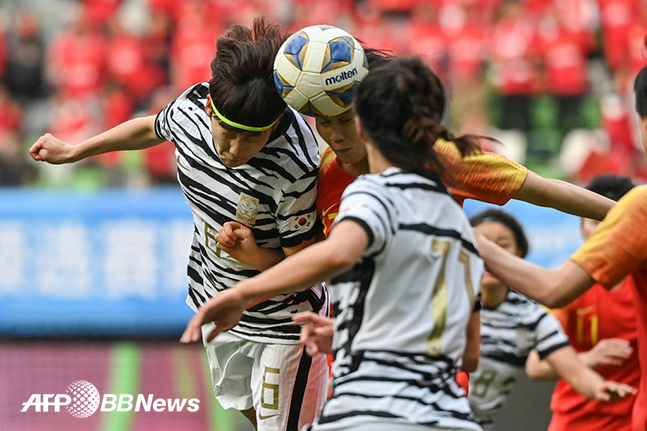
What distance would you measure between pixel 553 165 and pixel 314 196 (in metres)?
8.48

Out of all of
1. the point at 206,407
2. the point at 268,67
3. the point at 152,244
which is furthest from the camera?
the point at 152,244

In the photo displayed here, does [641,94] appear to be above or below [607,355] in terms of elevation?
above

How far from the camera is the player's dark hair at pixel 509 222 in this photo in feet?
17.3

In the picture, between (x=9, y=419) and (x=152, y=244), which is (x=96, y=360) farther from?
(x=9, y=419)

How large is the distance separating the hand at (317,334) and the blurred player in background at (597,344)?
1420 mm

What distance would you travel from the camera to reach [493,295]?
5172 millimetres

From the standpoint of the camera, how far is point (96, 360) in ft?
26.8

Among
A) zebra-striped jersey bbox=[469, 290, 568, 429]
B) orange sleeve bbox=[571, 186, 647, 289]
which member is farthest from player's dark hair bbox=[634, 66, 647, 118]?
zebra-striped jersey bbox=[469, 290, 568, 429]

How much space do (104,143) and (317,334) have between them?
1809 mm

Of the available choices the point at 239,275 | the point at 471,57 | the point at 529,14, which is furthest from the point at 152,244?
the point at 529,14

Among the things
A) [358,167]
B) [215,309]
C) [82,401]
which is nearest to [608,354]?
[358,167]

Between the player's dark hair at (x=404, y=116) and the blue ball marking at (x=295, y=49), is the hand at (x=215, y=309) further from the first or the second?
the blue ball marking at (x=295, y=49)

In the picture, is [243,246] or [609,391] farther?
[243,246]

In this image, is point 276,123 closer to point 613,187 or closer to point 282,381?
point 282,381
